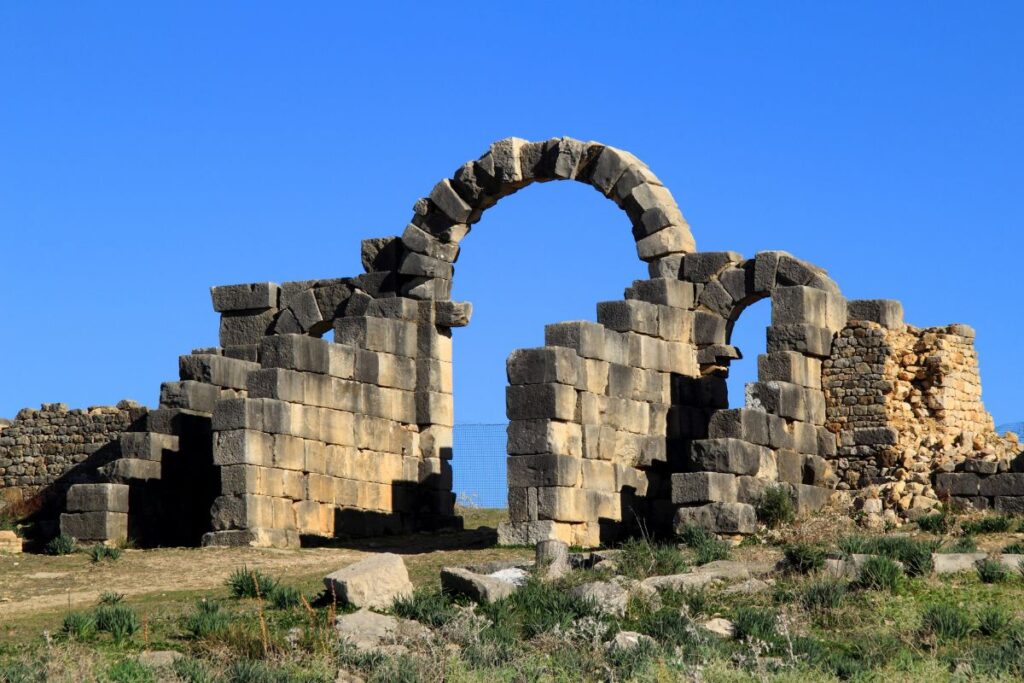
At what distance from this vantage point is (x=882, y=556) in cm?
1723

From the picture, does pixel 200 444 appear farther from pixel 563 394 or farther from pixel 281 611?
pixel 281 611

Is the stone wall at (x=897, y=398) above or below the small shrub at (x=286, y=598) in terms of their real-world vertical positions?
above

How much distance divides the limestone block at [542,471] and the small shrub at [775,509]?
2.36 m

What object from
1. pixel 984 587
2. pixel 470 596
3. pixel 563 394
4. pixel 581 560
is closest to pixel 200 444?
pixel 563 394

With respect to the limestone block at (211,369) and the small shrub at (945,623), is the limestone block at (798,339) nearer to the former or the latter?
the limestone block at (211,369)

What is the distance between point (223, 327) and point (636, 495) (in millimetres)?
7929

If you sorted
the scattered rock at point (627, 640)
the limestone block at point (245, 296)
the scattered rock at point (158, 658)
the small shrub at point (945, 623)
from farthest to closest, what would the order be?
1. the limestone block at point (245, 296)
2. the small shrub at point (945, 623)
3. the scattered rock at point (627, 640)
4. the scattered rock at point (158, 658)

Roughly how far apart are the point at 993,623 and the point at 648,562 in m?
3.94

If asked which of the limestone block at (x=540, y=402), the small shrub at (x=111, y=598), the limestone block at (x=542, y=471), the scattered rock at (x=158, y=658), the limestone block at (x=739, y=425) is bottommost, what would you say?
the scattered rock at (x=158, y=658)

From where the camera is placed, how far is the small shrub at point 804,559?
17.4 metres

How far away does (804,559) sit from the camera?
17.4m

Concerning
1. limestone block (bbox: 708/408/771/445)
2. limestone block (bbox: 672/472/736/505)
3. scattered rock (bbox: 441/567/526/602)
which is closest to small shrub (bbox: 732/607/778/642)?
scattered rock (bbox: 441/567/526/602)

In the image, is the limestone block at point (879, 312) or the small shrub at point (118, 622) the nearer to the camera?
the small shrub at point (118, 622)

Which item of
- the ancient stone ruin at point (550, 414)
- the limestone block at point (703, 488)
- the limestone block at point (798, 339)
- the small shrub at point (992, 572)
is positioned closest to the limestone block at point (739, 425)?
the ancient stone ruin at point (550, 414)
